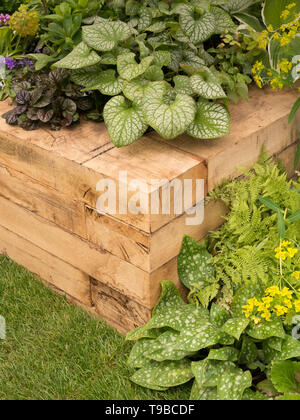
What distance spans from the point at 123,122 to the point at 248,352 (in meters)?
0.89

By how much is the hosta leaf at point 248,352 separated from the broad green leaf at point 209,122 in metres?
0.71

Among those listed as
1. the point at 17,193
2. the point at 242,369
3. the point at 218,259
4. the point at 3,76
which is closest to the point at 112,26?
the point at 3,76

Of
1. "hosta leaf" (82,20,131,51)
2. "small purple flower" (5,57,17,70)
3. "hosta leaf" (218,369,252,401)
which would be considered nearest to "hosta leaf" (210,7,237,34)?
"hosta leaf" (82,20,131,51)

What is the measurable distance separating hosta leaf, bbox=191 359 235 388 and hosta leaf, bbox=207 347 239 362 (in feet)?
0.07

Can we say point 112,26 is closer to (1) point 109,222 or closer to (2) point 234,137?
(2) point 234,137

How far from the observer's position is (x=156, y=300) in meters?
1.90

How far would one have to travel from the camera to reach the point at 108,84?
2.01m

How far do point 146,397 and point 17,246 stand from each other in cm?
96

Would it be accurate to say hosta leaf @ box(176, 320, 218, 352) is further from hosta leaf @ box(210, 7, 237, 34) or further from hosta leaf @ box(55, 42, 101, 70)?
hosta leaf @ box(210, 7, 237, 34)

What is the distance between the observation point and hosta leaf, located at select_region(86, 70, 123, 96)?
198 centimetres

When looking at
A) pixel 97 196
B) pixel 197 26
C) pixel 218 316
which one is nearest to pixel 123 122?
pixel 97 196

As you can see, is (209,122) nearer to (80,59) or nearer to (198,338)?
(80,59)

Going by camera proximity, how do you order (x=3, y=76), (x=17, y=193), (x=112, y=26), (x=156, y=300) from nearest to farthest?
(x=156, y=300)
(x=112, y=26)
(x=17, y=193)
(x=3, y=76)
